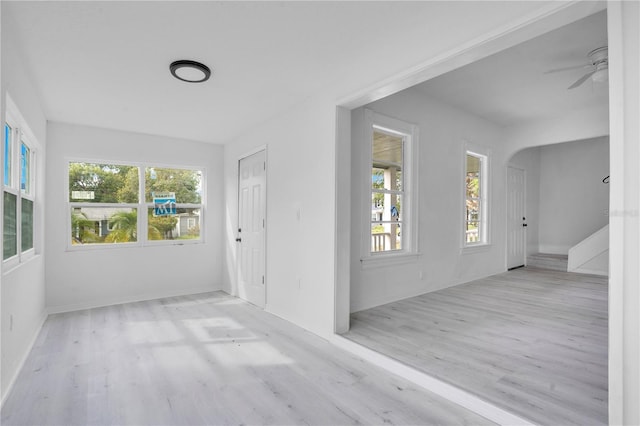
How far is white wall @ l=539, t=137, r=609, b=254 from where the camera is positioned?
281 inches

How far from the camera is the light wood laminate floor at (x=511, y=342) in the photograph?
7.11 feet

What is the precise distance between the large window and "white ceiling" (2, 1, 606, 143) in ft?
2.38

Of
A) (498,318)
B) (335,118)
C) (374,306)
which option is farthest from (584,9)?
(374,306)

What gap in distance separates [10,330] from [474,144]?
6049mm

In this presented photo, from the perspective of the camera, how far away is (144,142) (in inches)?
196

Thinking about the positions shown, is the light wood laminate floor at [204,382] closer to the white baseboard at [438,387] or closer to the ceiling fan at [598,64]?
the white baseboard at [438,387]

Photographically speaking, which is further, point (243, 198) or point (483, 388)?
point (243, 198)

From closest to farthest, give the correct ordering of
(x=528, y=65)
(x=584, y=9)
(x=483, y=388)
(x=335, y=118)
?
(x=584, y=9) < (x=483, y=388) < (x=335, y=118) < (x=528, y=65)

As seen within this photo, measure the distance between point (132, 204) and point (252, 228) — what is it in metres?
1.81

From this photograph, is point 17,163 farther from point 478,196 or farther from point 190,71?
point 478,196

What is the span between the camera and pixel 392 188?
14.7 feet

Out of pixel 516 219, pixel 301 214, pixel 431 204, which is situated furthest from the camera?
pixel 516 219

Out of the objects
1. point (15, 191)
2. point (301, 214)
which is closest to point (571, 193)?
point (301, 214)

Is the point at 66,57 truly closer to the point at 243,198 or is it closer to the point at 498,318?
the point at 243,198
